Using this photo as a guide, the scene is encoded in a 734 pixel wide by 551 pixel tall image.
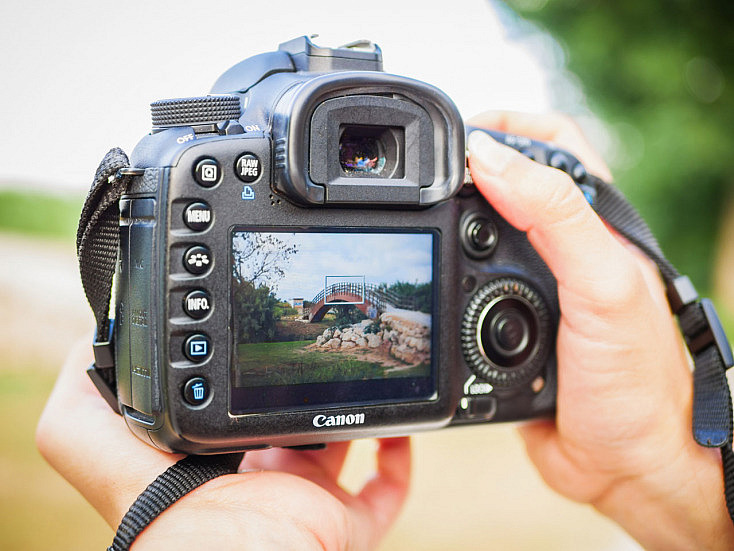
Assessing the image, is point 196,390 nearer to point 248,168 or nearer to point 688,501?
point 248,168

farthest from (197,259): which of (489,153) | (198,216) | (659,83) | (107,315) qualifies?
(659,83)

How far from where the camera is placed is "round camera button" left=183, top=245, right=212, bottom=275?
83 cm

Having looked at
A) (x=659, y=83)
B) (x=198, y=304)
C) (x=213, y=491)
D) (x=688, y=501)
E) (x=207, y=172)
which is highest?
(x=659, y=83)

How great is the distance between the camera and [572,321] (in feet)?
3.49

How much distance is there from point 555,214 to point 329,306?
0.32 meters

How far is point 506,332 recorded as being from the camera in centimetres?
106

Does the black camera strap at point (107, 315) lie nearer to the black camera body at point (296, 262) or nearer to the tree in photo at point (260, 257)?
the black camera body at point (296, 262)

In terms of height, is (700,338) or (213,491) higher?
(700,338)

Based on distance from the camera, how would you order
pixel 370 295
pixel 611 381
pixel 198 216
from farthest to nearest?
pixel 611 381 < pixel 370 295 < pixel 198 216

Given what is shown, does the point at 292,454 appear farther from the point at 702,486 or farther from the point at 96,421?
the point at 702,486

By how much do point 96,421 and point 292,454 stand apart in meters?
0.30

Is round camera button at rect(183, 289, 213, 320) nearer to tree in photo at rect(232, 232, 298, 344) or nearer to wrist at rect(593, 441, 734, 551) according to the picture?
tree in photo at rect(232, 232, 298, 344)

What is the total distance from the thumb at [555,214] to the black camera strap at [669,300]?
128 millimetres

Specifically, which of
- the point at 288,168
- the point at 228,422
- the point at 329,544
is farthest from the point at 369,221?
the point at 329,544
